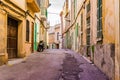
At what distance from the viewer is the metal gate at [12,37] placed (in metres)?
11.2

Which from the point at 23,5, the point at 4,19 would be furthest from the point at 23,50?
the point at 4,19

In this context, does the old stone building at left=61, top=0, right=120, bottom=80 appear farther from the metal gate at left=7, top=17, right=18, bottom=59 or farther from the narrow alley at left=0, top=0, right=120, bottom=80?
the metal gate at left=7, top=17, right=18, bottom=59

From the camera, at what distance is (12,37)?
11781 mm

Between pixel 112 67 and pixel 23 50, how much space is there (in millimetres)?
7554

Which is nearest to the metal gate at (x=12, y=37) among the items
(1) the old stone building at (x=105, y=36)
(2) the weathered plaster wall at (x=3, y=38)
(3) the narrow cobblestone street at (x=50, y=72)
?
(2) the weathered plaster wall at (x=3, y=38)

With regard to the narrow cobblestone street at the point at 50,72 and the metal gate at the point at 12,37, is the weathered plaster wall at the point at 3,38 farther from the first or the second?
the metal gate at the point at 12,37

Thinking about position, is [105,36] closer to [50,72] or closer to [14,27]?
[50,72]

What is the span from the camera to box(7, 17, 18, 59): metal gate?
11.2 metres

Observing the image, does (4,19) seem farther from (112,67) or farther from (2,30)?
(112,67)

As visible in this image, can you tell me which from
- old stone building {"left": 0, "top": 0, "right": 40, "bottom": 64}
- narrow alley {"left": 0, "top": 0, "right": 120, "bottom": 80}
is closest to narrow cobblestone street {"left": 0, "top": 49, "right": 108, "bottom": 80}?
narrow alley {"left": 0, "top": 0, "right": 120, "bottom": 80}

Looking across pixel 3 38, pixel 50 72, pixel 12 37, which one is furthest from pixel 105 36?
pixel 12 37

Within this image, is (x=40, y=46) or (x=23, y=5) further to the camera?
(x=40, y=46)

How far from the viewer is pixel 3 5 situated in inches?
353

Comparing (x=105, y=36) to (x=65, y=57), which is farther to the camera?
(x=65, y=57)
